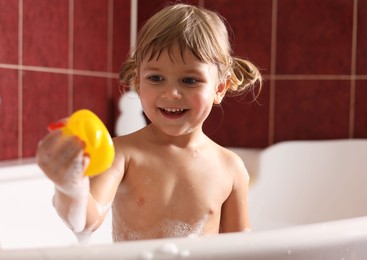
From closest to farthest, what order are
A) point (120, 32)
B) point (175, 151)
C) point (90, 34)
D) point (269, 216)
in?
point (175, 151) → point (269, 216) → point (90, 34) → point (120, 32)

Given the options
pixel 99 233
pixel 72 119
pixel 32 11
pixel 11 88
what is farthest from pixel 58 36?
pixel 72 119

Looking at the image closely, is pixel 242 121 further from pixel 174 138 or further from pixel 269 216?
pixel 174 138

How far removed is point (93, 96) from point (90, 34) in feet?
0.74

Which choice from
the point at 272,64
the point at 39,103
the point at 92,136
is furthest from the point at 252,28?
the point at 92,136

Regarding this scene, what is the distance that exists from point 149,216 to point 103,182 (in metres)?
0.12

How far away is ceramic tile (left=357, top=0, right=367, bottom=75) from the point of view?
208 cm

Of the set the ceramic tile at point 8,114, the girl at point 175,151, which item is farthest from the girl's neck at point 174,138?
the ceramic tile at point 8,114

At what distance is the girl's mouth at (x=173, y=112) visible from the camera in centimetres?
96

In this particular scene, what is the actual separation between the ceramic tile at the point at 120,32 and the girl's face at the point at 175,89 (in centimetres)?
129

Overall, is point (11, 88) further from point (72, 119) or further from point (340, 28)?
point (340, 28)

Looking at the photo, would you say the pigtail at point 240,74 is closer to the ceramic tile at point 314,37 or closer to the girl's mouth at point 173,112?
the girl's mouth at point 173,112

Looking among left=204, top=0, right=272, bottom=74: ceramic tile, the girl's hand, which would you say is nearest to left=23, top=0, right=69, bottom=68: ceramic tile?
left=204, top=0, right=272, bottom=74: ceramic tile

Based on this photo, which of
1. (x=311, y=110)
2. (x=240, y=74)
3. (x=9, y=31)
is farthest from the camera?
(x=311, y=110)

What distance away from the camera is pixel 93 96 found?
6.88ft
